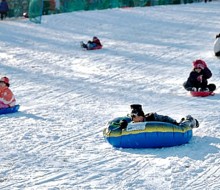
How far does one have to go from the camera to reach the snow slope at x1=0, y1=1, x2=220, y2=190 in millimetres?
7082

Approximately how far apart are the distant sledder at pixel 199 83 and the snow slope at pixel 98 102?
0.67 ft

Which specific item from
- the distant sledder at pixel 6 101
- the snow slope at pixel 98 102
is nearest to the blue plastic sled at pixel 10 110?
the distant sledder at pixel 6 101

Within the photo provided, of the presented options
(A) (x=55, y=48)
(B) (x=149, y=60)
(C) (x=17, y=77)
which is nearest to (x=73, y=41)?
(A) (x=55, y=48)

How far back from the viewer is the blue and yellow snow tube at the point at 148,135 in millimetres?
8062

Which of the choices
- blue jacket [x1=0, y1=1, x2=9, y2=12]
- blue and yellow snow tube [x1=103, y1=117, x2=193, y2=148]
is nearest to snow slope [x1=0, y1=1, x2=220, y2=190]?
blue and yellow snow tube [x1=103, y1=117, x2=193, y2=148]

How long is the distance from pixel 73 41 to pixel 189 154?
13.5 meters

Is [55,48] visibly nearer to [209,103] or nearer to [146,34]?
[146,34]

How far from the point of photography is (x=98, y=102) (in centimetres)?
1162

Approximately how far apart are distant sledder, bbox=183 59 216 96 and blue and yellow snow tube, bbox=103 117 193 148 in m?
3.82

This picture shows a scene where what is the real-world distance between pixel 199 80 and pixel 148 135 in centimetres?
436

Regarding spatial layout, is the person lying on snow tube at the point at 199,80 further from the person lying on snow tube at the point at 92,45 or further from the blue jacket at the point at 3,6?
the blue jacket at the point at 3,6

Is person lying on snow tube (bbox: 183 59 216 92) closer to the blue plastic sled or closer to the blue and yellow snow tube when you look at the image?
the blue plastic sled

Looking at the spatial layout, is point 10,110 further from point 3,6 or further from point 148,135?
point 3,6

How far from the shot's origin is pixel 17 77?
14.7m
